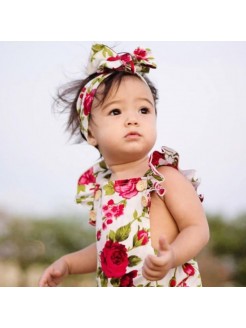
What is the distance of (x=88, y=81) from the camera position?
2.46 m

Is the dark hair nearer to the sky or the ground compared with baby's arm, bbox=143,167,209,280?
nearer to the sky

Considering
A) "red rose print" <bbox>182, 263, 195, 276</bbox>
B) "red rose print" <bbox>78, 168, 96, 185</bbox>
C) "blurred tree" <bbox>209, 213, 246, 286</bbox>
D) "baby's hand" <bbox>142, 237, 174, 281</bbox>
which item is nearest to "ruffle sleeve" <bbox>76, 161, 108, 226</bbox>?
"red rose print" <bbox>78, 168, 96, 185</bbox>

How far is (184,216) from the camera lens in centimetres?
205

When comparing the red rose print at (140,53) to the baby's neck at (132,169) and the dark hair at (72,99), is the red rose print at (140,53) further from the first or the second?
the baby's neck at (132,169)

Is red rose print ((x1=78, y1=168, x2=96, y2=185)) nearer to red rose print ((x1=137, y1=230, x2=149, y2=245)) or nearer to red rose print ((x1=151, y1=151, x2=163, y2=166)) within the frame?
red rose print ((x1=151, y1=151, x2=163, y2=166))

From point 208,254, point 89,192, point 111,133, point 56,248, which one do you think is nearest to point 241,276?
point 208,254

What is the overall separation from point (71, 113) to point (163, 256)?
3.46 feet

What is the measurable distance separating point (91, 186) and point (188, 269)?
1.99 feet

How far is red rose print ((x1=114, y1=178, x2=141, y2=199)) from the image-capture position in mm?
2162

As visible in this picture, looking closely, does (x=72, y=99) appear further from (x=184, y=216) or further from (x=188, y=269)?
(x=188, y=269)

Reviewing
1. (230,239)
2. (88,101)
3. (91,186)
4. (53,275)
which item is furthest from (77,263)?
(230,239)

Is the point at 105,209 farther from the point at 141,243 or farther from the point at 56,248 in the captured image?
the point at 56,248

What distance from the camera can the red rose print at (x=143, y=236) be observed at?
2061 mm

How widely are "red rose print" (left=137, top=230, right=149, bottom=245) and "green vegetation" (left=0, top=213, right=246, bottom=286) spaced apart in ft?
5.81
